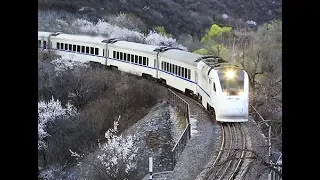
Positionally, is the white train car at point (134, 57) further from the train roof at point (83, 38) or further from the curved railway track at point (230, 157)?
the curved railway track at point (230, 157)

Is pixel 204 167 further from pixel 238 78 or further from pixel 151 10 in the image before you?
pixel 151 10

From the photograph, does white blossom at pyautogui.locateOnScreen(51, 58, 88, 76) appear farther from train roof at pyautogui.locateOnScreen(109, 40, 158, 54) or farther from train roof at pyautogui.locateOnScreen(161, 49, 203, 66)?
train roof at pyautogui.locateOnScreen(161, 49, 203, 66)

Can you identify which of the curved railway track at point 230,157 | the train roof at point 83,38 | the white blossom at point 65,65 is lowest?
the curved railway track at point 230,157

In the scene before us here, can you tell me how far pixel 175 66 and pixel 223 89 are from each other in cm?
31

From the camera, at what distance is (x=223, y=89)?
8.81 feet

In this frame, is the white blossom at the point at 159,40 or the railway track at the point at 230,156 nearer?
the railway track at the point at 230,156

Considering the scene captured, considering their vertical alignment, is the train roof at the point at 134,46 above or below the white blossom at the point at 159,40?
below

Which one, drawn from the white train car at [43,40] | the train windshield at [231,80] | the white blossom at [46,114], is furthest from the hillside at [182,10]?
the white blossom at [46,114]

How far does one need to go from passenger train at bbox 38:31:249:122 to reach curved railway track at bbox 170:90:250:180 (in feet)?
0.21

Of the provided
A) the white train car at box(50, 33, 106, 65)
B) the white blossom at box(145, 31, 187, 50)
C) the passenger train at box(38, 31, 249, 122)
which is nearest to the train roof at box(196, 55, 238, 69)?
the passenger train at box(38, 31, 249, 122)

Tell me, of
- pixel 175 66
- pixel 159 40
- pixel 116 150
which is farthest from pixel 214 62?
pixel 116 150

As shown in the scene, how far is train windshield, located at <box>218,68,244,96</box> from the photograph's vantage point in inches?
106

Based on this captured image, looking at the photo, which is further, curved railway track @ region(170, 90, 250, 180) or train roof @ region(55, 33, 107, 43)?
train roof @ region(55, 33, 107, 43)

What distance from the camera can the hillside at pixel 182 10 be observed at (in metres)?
2.73
